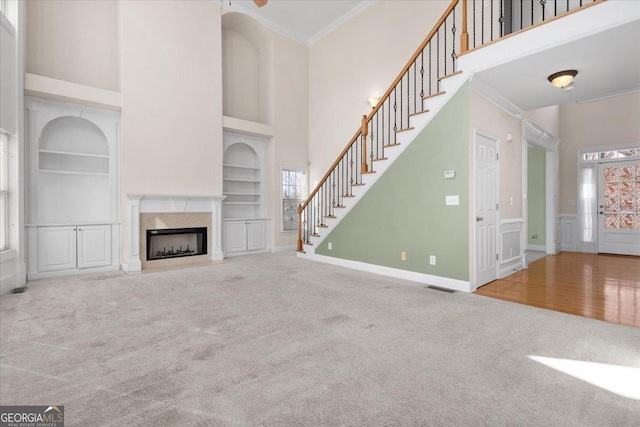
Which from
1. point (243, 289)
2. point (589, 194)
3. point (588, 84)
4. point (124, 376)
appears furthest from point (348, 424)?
point (589, 194)

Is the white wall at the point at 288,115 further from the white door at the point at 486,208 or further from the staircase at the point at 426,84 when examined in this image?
the white door at the point at 486,208

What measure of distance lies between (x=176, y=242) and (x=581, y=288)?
22.8ft

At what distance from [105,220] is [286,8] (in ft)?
20.0

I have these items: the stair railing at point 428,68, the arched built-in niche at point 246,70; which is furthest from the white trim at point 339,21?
the stair railing at point 428,68

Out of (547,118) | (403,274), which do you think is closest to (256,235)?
(403,274)

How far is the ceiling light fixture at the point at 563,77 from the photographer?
11.8 feet

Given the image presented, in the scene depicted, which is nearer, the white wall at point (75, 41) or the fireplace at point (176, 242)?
the white wall at point (75, 41)

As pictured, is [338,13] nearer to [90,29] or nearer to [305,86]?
[305,86]

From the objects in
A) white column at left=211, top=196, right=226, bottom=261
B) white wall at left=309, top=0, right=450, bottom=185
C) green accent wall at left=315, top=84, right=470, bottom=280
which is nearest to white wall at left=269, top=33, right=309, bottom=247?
white wall at left=309, top=0, right=450, bottom=185

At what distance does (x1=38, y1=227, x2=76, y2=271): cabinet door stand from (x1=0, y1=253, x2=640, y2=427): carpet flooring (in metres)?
1.25

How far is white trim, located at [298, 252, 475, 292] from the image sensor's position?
13.2ft

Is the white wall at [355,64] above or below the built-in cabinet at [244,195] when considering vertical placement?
above

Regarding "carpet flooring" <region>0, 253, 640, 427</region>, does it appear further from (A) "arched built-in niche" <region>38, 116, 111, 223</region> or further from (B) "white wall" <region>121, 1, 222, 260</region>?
(B) "white wall" <region>121, 1, 222, 260</region>

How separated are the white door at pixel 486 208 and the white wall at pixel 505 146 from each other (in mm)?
241
